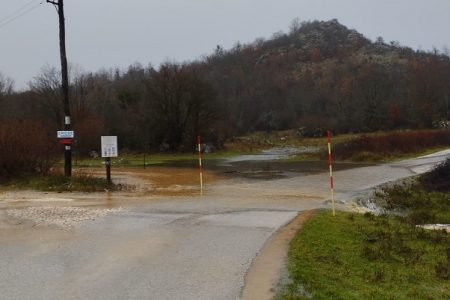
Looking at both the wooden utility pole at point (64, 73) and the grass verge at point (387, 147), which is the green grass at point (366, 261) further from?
the grass verge at point (387, 147)

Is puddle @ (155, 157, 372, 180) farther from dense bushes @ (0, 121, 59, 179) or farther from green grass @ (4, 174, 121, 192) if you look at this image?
dense bushes @ (0, 121, 59, 179)

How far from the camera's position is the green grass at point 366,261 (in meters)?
6.13

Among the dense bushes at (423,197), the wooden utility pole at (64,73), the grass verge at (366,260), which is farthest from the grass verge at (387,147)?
the grass verge at (366,260)

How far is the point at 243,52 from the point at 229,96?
45.8 m

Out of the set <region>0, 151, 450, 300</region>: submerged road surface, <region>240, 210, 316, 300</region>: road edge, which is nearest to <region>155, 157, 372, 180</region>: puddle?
<region>0, 151, 450, 300</region>: submerged road surface

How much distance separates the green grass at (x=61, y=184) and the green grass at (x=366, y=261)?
7.67 metres

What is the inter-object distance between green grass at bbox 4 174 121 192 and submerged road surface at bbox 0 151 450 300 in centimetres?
112

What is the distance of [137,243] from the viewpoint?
330 inches

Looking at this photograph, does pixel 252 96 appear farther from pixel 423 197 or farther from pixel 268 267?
pixel 268 267

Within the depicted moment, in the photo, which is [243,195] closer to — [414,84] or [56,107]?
[56,107]

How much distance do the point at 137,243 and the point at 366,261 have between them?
354cm

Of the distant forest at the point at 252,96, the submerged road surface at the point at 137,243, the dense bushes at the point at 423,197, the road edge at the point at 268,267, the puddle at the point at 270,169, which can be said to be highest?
the distant forest at the point at 252,96

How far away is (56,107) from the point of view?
2271 inches

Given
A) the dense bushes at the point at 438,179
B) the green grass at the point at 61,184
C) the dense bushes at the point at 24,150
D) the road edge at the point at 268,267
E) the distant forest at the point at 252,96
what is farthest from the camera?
the distant forest at the point at 252,96
